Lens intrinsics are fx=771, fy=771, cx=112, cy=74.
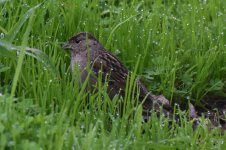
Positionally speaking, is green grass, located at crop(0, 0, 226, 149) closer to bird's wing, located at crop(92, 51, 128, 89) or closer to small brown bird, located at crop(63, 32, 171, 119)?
small brown bird, located at crop(63, 32, 171, 119)

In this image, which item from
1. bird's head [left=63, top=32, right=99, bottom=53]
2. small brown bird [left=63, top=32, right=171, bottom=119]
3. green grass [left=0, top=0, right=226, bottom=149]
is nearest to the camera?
green grass [left=0, top=0, right=226, bottom=149]

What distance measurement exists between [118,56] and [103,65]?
50cm

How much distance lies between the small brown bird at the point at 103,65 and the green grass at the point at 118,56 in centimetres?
14

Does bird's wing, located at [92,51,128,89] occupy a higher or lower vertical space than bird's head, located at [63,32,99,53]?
lower

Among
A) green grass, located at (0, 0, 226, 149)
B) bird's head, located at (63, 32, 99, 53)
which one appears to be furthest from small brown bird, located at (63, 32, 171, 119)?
green grass, located at (0, 0, 226, 149)

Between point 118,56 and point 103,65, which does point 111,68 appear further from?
point 118,56

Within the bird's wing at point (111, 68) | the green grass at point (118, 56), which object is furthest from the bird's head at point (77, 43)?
A: the bird's wing at point (111, 68)

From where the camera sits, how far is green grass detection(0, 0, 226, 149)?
4.64 m

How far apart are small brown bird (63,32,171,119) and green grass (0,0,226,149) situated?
0.14 m

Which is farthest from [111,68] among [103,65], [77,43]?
[77,43]

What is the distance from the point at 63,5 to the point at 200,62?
4.61ft

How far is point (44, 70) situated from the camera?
578 cm

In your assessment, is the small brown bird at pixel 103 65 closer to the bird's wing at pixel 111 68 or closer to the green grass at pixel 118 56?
the bird's wing at pixel 111 68

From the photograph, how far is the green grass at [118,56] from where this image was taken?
464 centimetres
